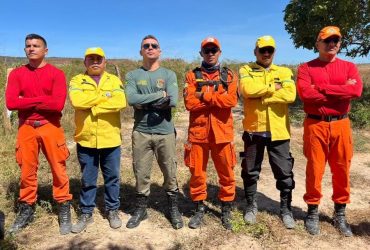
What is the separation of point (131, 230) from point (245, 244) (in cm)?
148

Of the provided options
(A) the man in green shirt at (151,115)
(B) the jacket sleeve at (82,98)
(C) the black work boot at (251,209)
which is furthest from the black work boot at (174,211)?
(B) the jacket sleeve at (82,98)

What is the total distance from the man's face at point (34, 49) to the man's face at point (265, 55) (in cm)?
274

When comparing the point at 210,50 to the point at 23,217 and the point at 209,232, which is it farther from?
the point at 23,217

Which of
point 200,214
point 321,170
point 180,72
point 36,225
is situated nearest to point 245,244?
point 200,214

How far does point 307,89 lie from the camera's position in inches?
173

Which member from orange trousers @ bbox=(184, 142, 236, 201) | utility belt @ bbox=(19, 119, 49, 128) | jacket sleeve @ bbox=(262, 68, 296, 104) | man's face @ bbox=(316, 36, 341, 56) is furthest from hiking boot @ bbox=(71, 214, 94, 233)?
man's face @ bbox=(316, 36, 341, 56)

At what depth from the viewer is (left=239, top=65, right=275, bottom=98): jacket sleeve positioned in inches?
174

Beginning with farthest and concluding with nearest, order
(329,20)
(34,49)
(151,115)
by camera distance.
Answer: (329,20), (151,115), (34,49)

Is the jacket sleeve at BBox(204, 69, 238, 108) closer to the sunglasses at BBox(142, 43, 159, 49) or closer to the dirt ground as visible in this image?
the sunglasses at BBox(142, 43, 159, 49)

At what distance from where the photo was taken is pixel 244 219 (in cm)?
484

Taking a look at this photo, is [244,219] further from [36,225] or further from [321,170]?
[36,225]

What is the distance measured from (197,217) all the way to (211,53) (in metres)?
2.17

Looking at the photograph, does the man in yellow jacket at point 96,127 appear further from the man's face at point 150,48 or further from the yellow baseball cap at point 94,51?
the man's face at point 150,48

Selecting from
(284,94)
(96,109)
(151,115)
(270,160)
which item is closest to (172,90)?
(151,115)
